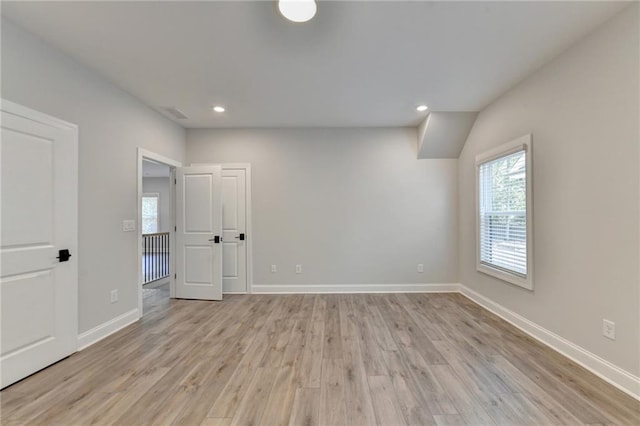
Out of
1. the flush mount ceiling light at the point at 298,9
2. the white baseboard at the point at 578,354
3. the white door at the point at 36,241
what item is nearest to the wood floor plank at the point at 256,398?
the white door at the point at 36,241

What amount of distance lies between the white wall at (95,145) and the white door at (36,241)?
125 mm

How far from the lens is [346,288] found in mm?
4547

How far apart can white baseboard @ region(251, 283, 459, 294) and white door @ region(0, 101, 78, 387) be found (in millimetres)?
2486

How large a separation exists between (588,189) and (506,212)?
3.55 ft

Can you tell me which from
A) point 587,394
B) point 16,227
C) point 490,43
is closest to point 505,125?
point 490,43

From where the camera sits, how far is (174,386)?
2.04 meters

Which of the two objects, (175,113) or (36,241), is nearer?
(36,241)

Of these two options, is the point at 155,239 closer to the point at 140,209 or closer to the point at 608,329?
the point at 140,209

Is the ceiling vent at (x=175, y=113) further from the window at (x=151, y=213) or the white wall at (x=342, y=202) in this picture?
the window at (x=151, y=213)

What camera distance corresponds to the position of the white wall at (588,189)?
1964 mm

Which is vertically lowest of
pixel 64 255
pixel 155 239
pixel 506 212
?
pixel 155 239

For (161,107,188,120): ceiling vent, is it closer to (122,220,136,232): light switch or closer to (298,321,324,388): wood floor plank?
(122,220,136,232): light switch

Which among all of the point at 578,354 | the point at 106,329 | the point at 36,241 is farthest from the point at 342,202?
the point at 36,241

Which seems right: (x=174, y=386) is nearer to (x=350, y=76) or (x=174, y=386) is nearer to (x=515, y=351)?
(x=515, y=351)
